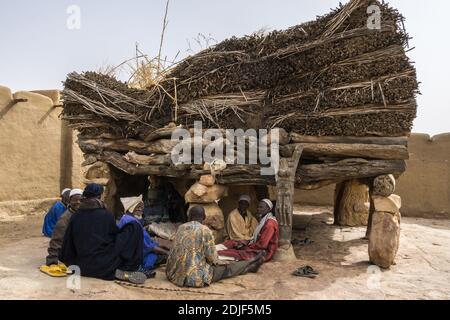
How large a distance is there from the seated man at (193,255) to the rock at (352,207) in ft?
20.7

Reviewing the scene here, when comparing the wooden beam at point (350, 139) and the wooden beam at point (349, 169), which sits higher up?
the wooden beam at point (350, 139)

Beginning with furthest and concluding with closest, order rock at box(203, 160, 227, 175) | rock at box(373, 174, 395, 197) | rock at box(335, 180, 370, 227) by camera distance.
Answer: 1. rock at box(335, 180, 370, 227)
2. rock at box(203, 160, 227, 175)
3. rock at box(373, 174, 395, 197)

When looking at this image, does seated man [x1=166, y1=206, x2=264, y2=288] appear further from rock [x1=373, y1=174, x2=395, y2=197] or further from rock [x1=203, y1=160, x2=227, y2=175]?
rock [x1=373, y1=174, x2=395, y2=197]

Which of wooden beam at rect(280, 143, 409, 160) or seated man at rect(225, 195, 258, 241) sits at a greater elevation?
wooden beam at rect(280, 143, 409, 160)

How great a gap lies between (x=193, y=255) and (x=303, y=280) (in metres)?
1.59

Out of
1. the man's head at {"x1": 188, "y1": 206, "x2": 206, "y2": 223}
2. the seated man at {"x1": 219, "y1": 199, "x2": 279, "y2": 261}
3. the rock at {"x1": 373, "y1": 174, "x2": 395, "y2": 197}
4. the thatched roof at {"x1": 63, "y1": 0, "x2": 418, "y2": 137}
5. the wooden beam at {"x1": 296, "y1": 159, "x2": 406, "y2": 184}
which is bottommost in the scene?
the seated man at {"x1": 219, "y1": 199, "x2": 279, "y2": 261}

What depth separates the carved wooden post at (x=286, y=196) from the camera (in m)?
6.53

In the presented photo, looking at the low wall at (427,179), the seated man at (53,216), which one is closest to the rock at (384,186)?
the seated man at (53,216)

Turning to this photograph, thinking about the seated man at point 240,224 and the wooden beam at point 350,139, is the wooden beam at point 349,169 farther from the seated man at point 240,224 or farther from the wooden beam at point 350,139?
the seated man at point 240,224

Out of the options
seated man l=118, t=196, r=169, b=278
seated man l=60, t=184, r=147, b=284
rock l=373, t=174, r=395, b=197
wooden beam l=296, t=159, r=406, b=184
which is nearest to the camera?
seated man l=60, t=184, r=147, b=284

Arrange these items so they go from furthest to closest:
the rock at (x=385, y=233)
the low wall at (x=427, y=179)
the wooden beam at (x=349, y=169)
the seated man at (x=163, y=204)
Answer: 1. the low wall at (x=427, y=179)
2. the seated man at (x=163, y=204)
3. the wooden beam at (x=349, y=169)
4. the rock at (x=385, y=233)

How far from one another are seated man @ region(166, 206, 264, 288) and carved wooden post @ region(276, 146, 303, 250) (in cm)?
175

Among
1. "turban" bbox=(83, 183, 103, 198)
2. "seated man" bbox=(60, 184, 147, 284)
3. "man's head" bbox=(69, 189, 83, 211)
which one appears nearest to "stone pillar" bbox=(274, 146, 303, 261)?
"seated man" bbox=(60, 184, 147, 284)

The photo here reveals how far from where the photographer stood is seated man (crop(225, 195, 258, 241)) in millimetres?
7133
